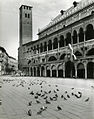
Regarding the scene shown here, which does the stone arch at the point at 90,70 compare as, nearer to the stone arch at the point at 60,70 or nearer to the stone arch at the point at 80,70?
the stone arch at the point at 80,70

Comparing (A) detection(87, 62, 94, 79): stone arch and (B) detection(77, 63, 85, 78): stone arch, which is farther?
(B) detection(77, 63, 85, 78): stone arch

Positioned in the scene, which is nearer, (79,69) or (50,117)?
(50,117)

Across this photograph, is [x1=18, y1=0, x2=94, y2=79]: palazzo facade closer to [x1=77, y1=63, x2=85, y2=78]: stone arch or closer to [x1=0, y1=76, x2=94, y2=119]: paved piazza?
[x1=77, y1=63, x2=85, y2=78]: stone arch

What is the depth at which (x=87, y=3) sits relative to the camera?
25938 millimetres

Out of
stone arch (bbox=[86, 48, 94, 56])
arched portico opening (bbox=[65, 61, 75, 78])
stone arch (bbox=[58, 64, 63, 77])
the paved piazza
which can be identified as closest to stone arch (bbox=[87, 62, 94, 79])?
stone arch (bbox=[86, 48, 94, 56])

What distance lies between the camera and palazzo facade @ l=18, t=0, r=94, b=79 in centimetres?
2192

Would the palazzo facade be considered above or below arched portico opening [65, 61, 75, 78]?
above

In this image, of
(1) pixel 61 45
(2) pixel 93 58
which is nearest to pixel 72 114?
(2) pixel 93 58

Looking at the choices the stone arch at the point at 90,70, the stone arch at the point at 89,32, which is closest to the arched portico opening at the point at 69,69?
the stone arch at the point at 90,70

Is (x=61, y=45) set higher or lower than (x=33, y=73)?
higher

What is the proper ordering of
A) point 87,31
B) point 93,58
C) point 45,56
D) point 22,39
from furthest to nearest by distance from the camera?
point 22,39, point 45,56, point 87,31, point 93,58

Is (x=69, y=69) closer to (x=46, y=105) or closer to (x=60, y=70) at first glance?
(x=60, y=70)

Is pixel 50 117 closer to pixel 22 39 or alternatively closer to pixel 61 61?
pixel 61 61

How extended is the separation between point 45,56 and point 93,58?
12717 millimetres
